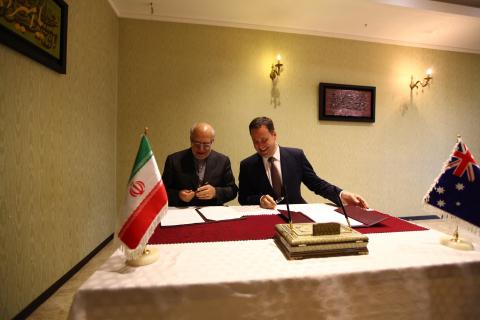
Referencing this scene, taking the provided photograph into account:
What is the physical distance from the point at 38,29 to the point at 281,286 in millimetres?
2156

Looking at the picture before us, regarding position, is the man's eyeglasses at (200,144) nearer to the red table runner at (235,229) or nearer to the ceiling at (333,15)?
the red table runner at (235,229)

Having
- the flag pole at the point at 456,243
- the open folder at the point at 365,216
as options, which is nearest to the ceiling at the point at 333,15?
the open folder at the point at 365,216

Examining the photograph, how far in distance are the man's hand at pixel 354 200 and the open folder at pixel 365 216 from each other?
40mm

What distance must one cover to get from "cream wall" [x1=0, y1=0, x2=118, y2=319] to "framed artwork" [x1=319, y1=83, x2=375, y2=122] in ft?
9.46

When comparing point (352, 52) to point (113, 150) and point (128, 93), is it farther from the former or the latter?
point (113, 150)

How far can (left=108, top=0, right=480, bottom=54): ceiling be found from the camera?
9.37 ft

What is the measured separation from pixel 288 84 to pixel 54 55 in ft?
8.75

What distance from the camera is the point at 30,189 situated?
1.61 metres

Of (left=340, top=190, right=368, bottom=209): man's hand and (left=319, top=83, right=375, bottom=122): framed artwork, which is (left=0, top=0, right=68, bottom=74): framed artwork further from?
(left=319, top=83, right=375, bottom=122): framed artwork

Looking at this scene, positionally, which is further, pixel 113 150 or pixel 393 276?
pixel 113 150

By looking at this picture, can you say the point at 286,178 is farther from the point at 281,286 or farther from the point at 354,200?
the point at 281,286

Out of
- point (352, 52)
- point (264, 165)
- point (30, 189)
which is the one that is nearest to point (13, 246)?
point (30, 189)

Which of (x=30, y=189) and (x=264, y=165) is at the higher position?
(x=264, y=165)

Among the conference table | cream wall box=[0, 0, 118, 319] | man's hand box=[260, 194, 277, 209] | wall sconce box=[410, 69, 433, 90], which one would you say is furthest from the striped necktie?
wall sconce box=[410, 69, 433, 90]
